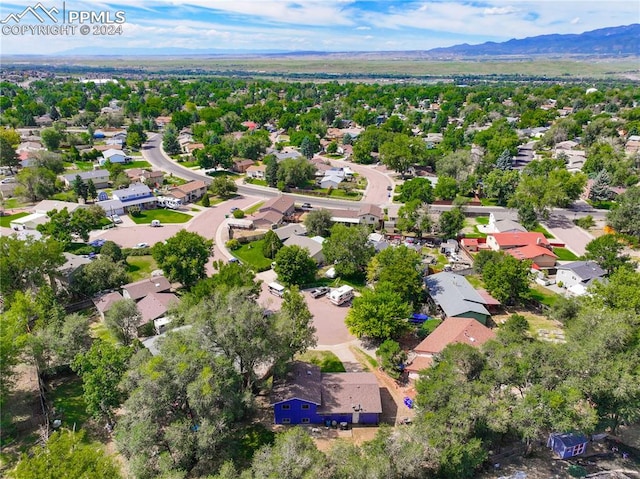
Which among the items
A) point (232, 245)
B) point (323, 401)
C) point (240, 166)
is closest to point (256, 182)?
point (240, 166)

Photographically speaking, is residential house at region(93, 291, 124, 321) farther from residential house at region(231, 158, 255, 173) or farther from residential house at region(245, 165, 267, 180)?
residential house at region(231, 158, 255, 173)

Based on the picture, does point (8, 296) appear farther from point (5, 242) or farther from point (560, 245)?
point (560, 245)

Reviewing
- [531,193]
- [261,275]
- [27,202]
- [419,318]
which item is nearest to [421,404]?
[419,318]

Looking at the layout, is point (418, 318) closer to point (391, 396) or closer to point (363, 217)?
point (391, 396)

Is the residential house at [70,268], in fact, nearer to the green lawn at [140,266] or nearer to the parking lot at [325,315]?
the green lawn at [140,266]

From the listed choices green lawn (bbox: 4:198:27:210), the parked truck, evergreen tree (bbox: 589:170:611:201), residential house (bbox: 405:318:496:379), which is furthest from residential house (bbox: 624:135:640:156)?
green lawn (bbox: 4:198:27:210)

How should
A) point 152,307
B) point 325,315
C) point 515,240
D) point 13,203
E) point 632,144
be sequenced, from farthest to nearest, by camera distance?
point 632,144, point 13,203, point 515,240, point 325,315, point 152,307
